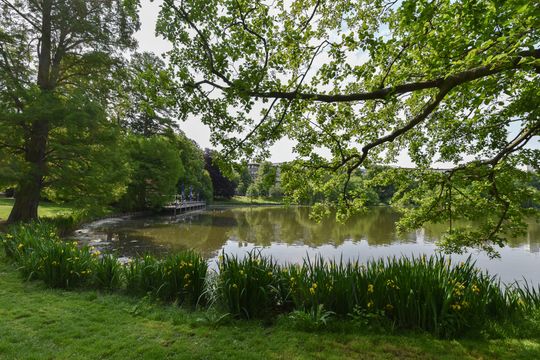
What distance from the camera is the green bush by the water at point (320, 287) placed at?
386cm

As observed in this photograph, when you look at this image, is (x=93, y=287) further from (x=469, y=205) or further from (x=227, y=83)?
(x=469, y=205)

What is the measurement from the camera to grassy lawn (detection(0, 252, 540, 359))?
10.2 feet

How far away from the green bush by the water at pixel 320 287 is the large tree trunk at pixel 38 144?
7.74 meters

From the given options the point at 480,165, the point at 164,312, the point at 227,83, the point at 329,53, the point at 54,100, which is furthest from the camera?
the point at 54,100

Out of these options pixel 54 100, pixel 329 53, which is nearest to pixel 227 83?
pixel 329 53

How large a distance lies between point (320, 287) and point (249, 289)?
98 centimetres

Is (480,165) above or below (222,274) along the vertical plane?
above

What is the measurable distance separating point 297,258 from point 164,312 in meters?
7.31

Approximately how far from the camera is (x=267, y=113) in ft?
13.1

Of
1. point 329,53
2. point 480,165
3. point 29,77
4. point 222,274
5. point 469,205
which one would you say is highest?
point 29,77

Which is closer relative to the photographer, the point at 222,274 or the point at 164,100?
the point at 164,100

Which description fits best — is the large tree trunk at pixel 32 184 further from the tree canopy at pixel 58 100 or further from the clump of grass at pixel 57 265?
the clump of grass at pixel 57 265

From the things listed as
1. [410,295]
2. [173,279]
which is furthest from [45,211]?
[410,295]

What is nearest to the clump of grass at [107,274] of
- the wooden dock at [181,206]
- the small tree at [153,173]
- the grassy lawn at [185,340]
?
the grassy lawn at [185,340]
